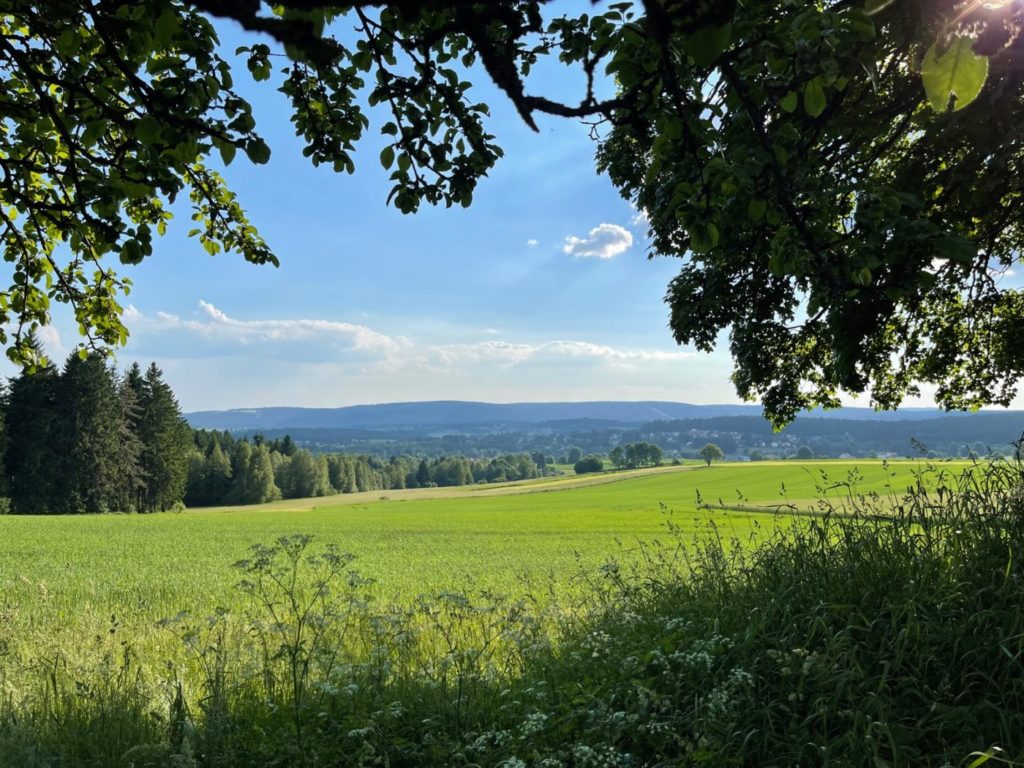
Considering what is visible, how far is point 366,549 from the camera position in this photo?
29.2 meters

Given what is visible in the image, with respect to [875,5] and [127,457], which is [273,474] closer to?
[127,457]

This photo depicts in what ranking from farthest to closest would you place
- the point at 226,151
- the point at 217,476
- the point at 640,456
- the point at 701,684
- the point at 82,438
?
the point at 640,456
the point at 217,476
the point at 82,438
the point at 701,684
the point at 226,151

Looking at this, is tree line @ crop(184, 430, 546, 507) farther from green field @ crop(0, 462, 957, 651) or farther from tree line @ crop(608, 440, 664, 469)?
green field @ crop(0, 462, 957, 651)

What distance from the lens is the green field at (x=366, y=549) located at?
11774mm

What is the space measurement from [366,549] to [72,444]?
55296 mm

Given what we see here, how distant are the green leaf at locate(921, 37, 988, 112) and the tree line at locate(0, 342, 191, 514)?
74.5 m

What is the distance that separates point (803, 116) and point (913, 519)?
391 centimetres

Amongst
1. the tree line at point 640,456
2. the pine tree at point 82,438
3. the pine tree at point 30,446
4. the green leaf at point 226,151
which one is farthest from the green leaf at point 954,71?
the tree line at point 640,456

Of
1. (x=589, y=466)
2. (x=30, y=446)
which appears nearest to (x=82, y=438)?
(x=30, y=446)

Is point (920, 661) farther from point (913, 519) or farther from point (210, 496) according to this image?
point (210, 496)

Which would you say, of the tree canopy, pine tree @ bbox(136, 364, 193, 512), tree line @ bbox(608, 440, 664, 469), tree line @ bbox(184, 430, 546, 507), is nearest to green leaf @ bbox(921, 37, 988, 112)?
the tree canopy

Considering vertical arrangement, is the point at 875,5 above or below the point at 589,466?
above

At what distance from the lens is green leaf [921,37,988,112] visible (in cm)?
93

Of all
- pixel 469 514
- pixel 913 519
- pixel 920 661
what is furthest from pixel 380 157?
pixel 469 514
